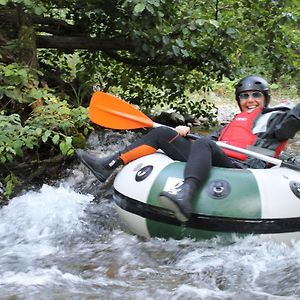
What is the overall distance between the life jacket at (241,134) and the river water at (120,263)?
814 millimetres

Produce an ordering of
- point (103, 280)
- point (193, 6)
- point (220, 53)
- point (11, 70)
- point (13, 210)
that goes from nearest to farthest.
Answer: point (103, 280), point (13, 210), point (11, 70), point (193, 6), point (220, 53)

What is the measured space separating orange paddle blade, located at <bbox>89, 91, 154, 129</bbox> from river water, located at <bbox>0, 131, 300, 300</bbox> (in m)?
0.73

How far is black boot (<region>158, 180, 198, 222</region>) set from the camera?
9.24ft

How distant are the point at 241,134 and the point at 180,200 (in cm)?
109

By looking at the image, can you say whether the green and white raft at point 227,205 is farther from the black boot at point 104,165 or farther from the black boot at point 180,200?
the black boot at point 104,165

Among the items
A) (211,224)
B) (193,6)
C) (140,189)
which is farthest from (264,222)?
(193,6)

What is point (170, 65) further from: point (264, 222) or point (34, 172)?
point (264, 222)

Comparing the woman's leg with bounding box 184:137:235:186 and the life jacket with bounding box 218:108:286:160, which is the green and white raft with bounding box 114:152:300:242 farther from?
the life jacket with bounding box 218:108:286:160

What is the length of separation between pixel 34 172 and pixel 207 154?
6.16 feet

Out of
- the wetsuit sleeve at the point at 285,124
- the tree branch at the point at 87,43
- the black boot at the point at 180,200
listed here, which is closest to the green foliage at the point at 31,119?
the tree branch at the point at 87,43

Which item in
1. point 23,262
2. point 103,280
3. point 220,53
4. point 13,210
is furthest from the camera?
point 220,53

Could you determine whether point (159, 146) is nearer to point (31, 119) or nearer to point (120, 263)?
point (120, 263)

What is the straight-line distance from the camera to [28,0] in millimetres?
3986

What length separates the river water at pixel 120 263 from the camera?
2545 mm
